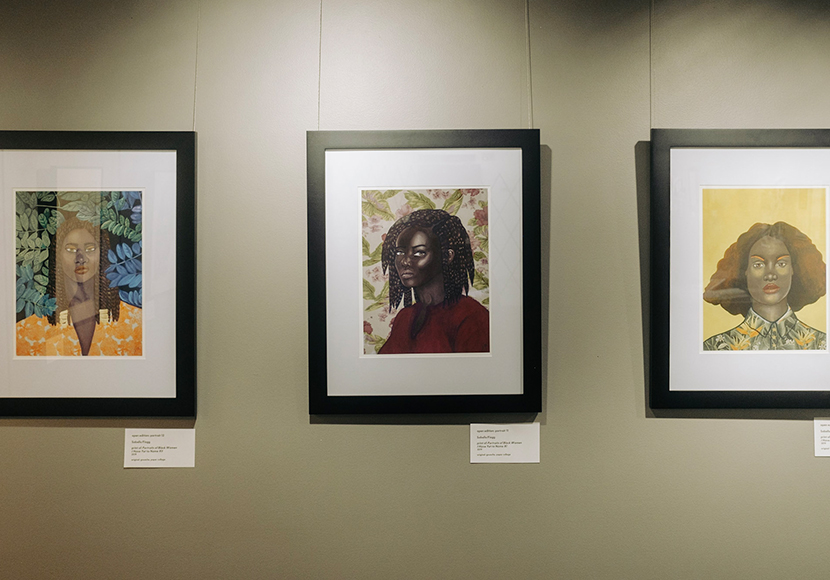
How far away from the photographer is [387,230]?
136 centimetres

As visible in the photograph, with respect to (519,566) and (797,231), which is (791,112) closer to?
(797,231)

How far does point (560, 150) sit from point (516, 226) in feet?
0.73

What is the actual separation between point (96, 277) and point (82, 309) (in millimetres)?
82

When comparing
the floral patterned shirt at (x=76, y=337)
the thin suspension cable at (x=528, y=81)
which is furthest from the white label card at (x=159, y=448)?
the thin suspension cable at (x=528, y=81)

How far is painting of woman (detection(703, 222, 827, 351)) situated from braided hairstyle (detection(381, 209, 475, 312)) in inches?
22.7

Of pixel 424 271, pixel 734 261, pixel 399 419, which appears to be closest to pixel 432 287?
pixel 424 271

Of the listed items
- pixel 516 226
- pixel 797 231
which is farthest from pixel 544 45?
pixel 797 231

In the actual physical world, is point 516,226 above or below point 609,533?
above

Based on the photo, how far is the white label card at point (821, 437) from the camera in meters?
1.39

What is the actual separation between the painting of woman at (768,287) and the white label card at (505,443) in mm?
471

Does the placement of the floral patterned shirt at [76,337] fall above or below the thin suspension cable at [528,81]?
below

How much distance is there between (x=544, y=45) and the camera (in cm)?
139

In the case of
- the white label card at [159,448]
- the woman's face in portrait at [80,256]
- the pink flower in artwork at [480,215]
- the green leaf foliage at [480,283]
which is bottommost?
the white label card at [159,448]

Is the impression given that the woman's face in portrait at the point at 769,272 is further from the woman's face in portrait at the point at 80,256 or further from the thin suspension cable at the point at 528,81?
the woman's face in portrait at the point at 80,256
